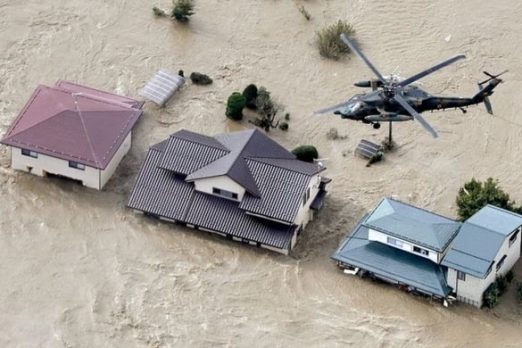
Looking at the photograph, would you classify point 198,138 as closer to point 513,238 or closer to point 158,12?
point 158,12

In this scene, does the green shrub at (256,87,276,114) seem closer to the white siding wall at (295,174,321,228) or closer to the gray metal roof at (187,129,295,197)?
the gray metal roof at (187,129,295,197)

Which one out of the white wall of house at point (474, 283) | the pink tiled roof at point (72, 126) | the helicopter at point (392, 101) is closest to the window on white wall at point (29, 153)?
the pink tiled roof at point (72, 126)

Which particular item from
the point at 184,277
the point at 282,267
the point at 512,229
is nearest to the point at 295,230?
the point at 282,267

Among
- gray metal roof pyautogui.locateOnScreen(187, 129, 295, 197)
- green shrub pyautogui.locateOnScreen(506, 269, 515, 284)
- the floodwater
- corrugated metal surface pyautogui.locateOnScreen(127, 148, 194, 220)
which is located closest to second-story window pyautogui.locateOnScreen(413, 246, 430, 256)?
the floodwater

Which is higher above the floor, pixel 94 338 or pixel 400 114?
pixel 400 114

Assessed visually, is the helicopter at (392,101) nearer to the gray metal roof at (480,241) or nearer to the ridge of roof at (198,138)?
the gray metal roof at (480,241)

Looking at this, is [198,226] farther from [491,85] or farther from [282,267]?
[491,85]

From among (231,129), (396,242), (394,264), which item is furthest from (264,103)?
(394,264)
